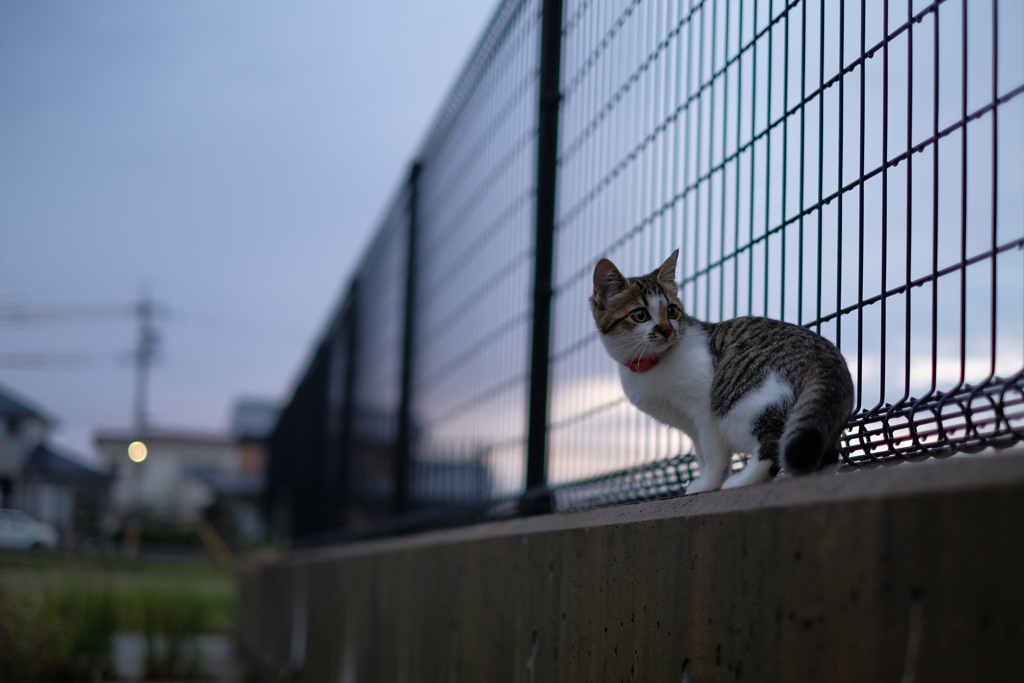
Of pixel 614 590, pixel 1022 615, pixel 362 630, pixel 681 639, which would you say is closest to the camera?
pixel 1022 615

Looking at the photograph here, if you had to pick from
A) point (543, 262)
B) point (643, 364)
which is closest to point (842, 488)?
point (643, 364)

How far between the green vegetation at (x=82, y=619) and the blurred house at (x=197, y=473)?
3.86 m

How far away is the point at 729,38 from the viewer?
2238mm

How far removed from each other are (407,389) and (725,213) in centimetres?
342

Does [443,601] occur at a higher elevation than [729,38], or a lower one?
lower

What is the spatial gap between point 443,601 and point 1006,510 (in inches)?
100

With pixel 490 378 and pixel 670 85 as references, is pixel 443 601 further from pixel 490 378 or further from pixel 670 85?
pixel 670 85

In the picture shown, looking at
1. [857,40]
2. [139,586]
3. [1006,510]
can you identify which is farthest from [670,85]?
[139,586]

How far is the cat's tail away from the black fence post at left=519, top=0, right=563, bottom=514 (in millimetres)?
1445

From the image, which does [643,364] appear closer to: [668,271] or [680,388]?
[680,388]

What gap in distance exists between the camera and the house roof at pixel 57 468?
1469cm

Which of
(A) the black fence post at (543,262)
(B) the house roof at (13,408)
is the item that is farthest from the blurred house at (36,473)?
(A) the black fence post at (543,262)

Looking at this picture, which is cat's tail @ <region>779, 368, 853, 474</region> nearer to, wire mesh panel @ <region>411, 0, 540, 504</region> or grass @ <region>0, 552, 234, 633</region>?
wire mesh panel @ <region>411, 0, 540, 504</region>

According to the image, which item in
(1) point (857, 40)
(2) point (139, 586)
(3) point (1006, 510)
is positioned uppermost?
(1) point (857, 40)
